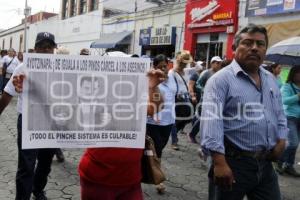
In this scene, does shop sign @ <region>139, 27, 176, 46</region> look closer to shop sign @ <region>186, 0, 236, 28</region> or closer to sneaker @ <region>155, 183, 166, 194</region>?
shop sign @ <region>186, 0, 236, 28</region>

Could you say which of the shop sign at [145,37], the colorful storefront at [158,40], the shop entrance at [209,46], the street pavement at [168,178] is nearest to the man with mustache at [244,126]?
the street pavement at [168,178]

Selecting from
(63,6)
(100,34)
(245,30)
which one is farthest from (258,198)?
(63,6)

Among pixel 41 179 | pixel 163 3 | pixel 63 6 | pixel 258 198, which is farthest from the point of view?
pixel 63 6

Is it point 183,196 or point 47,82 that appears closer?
point 47,82

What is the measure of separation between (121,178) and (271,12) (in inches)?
471

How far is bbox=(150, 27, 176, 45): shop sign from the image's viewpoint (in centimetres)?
2000

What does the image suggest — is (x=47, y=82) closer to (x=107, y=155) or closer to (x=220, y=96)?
(x=107, y=155)

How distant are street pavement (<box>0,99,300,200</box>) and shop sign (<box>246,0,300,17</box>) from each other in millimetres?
6320

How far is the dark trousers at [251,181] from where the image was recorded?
3.04 metres

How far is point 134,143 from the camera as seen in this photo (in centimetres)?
297

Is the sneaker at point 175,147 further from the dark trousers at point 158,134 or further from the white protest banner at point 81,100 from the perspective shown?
the white protest banner at point 81,100

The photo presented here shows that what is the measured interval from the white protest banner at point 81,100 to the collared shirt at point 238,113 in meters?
0.46

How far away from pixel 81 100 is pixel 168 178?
3222 millimetres

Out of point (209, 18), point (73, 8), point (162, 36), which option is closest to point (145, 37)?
point (162, 36)
